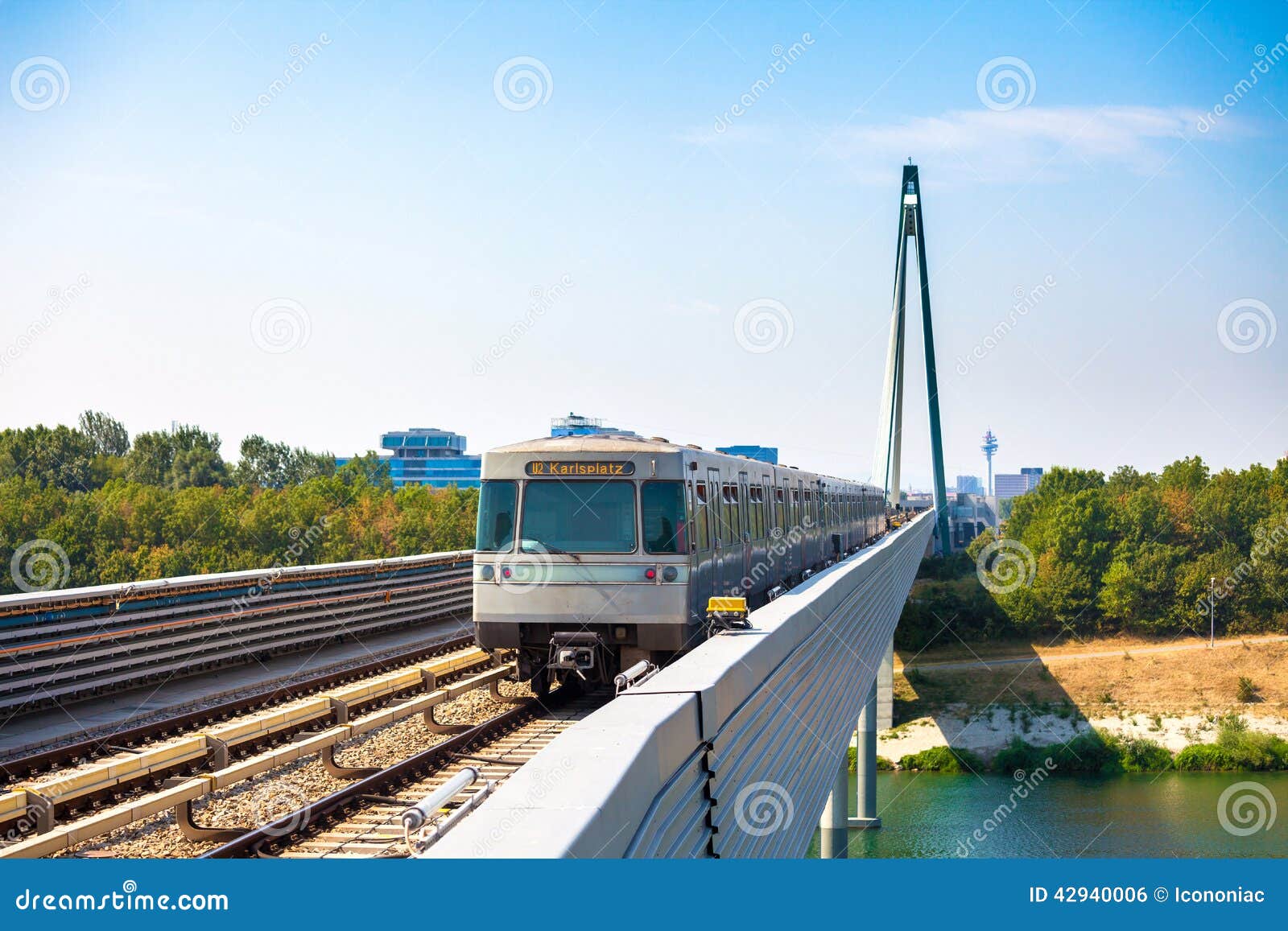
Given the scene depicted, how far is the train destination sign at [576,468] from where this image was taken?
37.1ft

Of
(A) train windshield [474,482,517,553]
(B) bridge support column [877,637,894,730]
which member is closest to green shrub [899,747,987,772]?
(B) bridge support column [877,637,894,730]

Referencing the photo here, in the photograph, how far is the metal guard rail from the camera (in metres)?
3.18

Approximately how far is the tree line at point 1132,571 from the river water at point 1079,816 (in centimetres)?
1658

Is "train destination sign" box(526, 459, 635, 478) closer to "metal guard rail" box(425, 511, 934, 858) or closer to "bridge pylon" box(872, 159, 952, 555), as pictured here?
"metal guard rail" box(425, 511, 934, 858)

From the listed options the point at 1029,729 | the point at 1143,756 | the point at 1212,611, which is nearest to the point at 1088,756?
the point at 1143,756

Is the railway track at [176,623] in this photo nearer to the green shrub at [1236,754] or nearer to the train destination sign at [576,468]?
the train destination sign at [576,468]

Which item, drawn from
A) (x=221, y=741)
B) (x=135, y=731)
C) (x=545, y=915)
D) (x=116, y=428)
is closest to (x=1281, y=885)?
(x=545, y=915)

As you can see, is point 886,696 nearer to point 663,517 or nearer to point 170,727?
point 663,517

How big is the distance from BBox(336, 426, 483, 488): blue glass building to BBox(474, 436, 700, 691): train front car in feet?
424

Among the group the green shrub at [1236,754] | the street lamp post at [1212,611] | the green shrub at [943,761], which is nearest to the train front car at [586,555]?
the green shrub at [943,761]

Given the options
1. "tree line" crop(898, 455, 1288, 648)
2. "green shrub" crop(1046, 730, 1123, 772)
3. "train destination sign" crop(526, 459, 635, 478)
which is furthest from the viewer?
"tree line" crop(898, 455, 1288, 648)

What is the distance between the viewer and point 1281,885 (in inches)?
120

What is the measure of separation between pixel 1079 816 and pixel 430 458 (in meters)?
112

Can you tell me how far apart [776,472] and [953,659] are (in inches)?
1830
